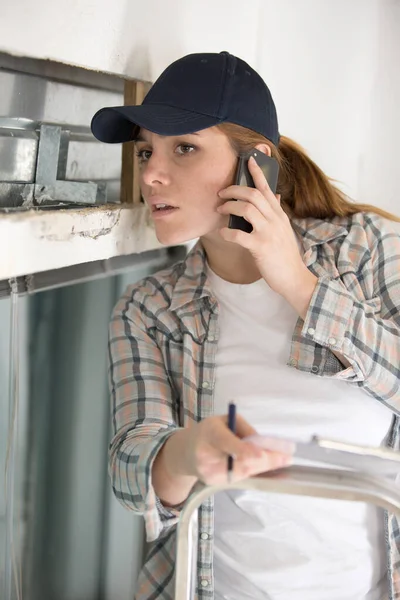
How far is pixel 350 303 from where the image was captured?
112 centimetres

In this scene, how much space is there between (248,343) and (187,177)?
30 cm

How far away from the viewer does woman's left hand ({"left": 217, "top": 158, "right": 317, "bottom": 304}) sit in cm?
112

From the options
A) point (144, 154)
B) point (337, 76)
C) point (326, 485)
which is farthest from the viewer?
point (337, 76)

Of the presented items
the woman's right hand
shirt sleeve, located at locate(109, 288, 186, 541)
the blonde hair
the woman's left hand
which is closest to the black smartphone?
the woman's left hand

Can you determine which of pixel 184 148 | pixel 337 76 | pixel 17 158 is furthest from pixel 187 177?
pixel 337 76

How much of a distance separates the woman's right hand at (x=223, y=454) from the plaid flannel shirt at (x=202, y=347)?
26 cm

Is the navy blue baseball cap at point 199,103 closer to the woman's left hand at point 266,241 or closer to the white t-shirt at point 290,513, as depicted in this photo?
the woman's left hand at point 266,241

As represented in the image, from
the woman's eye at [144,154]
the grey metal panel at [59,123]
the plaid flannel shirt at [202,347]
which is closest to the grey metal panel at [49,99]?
the grey metal panel at [59,123]

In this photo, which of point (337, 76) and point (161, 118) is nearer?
point (161, 118)

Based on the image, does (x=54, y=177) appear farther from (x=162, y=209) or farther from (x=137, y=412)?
(x=137, y=412)

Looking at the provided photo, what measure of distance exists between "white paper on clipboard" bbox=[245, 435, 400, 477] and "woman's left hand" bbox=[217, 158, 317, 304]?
404 millimetres

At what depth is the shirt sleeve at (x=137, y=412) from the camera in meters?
1.02

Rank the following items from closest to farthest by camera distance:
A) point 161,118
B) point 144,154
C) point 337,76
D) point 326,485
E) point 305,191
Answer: point 326,485 → point 161,118 → point 144,154 → point 305,191 → point 337,76

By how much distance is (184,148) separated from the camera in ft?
3.75
